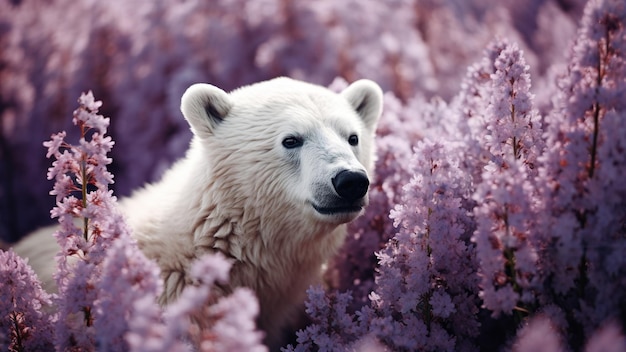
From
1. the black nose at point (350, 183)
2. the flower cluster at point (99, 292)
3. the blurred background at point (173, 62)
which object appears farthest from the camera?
the blurred background at point (173, 62)

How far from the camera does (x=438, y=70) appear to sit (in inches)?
314

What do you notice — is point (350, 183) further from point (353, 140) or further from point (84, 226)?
point (84, 226)

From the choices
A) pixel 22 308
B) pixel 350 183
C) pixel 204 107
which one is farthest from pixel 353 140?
pixel 22 308

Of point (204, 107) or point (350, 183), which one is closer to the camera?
point (350, 183)

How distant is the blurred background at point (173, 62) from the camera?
23.1 ft

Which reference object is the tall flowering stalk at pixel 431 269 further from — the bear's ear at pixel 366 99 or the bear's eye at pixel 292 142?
the bear's ear at pixel 366 99

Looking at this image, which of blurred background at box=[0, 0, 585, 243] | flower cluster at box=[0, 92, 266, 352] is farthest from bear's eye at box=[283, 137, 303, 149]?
blurred background at box=[0, 0, 585, 243]

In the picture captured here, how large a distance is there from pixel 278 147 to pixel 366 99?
3.02ft

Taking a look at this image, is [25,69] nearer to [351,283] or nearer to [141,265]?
[351,283]

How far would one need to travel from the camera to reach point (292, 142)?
316 cm

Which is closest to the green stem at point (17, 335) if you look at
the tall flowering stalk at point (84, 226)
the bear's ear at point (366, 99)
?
the tall flowering stalk at point (84, 226)

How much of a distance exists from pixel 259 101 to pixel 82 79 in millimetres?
5263

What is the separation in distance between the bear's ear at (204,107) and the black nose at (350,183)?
0.96m

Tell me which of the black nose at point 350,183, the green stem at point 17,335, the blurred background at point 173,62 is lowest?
the green stem at point 17,335
